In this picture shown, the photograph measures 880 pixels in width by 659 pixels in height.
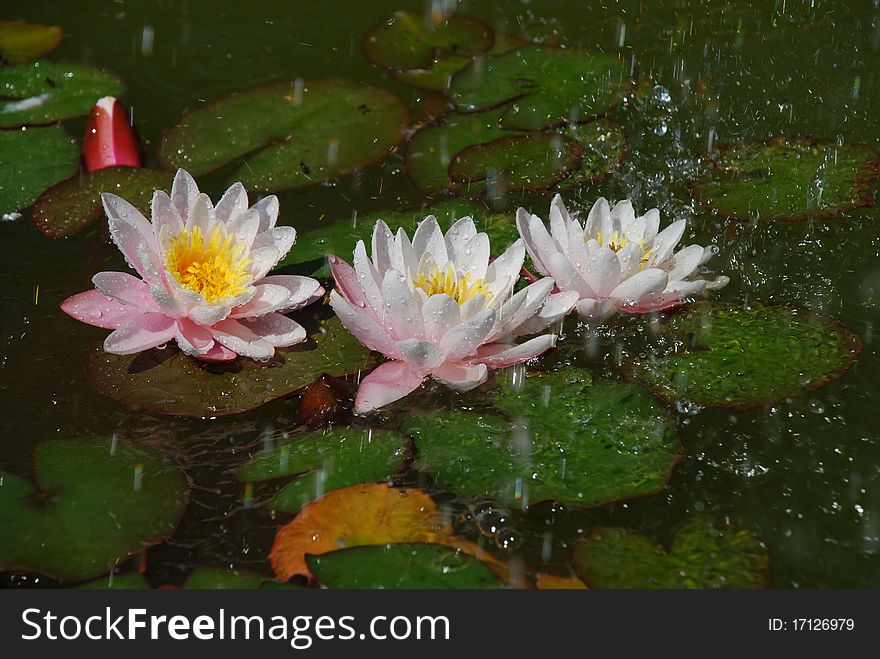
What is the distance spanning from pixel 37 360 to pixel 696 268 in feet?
5.75

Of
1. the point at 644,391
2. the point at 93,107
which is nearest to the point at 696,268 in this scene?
the point at 644,391

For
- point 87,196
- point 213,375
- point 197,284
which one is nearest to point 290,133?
point 87,196

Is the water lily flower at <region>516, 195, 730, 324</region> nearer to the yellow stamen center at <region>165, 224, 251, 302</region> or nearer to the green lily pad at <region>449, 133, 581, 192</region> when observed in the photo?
the green lily pad at <region>449, 133, 581, 192</region>

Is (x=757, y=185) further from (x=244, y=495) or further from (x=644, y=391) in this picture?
(x=244, y=495)

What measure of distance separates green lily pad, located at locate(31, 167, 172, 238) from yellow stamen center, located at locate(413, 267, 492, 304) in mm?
1013

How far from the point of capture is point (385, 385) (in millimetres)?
2416

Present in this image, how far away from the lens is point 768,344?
8.36 ft

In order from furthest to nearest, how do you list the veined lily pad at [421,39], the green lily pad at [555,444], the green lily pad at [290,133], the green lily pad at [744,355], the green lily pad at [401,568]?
the veined lily pad at [421,39], the green lily pad at [290,133], the green lily pad at [744,355], the green lily pad at [555,444], the green lily pad at [401,568]

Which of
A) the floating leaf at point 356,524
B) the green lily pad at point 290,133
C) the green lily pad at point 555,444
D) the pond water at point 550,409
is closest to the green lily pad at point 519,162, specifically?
the pond water at point 550,409

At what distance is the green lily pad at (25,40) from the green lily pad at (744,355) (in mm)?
2727

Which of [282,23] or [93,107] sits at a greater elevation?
[282,23]

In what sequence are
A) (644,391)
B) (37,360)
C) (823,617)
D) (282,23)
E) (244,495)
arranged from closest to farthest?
(823,617) → (244,495) → (644,391) → (37,360) → (282,23)

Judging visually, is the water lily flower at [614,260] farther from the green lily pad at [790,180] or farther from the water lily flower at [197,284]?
the water lily flower at [197,284]

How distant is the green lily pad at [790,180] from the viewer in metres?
3.04
